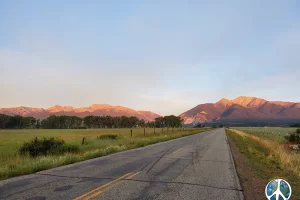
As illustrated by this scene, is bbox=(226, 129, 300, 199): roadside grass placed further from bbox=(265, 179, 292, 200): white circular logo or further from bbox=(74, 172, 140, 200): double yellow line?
bbox=(74, 172, 140, 200): double yellow line

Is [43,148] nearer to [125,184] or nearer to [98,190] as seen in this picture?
[125,184]

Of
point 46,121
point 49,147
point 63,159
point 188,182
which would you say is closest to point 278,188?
point 188,182

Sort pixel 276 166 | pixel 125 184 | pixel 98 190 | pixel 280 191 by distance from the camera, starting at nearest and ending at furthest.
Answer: pixel 280 191
pixel 98 190
pixel 125 184
pixel 276 166

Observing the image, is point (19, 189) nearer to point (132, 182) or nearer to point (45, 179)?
point (45, 179)

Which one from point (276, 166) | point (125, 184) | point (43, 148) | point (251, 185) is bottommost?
point (276, 166)

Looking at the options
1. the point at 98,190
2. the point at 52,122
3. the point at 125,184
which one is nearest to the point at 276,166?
the point at 125,184

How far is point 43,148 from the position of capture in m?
18.6

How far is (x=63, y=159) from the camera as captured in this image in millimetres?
13062

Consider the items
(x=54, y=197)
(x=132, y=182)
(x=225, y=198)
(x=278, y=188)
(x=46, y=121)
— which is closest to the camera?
(x=278, y=188)

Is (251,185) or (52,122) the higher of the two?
(52,122)

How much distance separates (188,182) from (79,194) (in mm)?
3781

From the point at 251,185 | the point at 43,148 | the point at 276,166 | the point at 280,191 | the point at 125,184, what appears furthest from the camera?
the point at 43,148

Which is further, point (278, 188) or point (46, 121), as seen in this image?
point (46, 121)

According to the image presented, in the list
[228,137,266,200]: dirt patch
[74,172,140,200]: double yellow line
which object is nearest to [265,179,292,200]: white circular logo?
[228,137,266,200]: dirt patch
